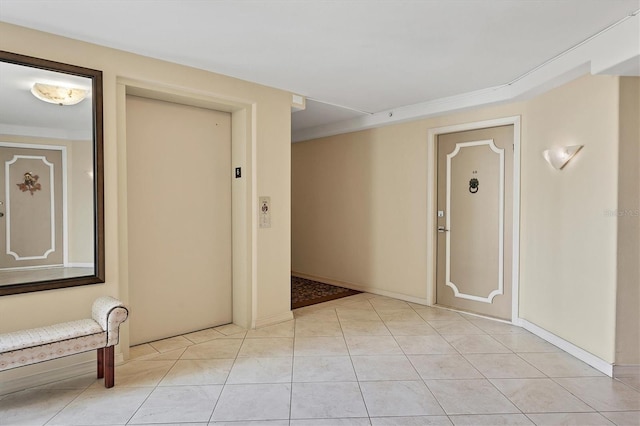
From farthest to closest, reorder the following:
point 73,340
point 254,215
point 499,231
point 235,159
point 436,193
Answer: point 436,193 < point 499,231 < point 235,159 < point 254,215 < point 73,340

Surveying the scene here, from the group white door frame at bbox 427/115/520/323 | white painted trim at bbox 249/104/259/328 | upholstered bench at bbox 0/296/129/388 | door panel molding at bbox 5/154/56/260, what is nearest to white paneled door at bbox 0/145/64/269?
door panel molding at bbox 5/154/56/260


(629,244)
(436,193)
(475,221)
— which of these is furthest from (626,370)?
(436,193)

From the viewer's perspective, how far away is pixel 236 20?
8.83 feet

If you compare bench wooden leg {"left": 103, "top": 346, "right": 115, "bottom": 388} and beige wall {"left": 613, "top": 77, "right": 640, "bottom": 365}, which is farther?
beige wall {"left": 613, "top": 77, "right": 640, "bottom": 365}

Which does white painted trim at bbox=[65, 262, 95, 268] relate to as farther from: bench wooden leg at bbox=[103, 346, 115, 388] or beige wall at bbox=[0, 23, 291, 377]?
bench wooden leg at bbox=[103, 346, 115, 388]

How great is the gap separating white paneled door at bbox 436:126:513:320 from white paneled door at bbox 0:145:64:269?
4.06 metres

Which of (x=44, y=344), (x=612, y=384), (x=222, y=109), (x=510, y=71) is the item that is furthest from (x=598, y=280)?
(x=44, y=344)

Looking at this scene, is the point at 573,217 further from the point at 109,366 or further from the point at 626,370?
the point at 109,366

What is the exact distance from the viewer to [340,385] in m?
2.88

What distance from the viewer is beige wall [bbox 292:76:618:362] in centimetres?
318

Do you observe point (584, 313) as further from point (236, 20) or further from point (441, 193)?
point (236, 20)

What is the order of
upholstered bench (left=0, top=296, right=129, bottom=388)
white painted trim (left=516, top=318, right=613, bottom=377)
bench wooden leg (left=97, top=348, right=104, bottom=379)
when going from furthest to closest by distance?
white painted trim (left=516, top=318, right=613, bottom=377) < bench wooden leg (left=97, top=348, right=104, bottom=379) < upholstered bench (left=0, top=296, right=129, bottom=388)

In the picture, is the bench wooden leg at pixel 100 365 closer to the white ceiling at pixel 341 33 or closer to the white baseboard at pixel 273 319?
the white baseboard at pixel 273 319

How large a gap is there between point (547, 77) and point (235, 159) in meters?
3.10
